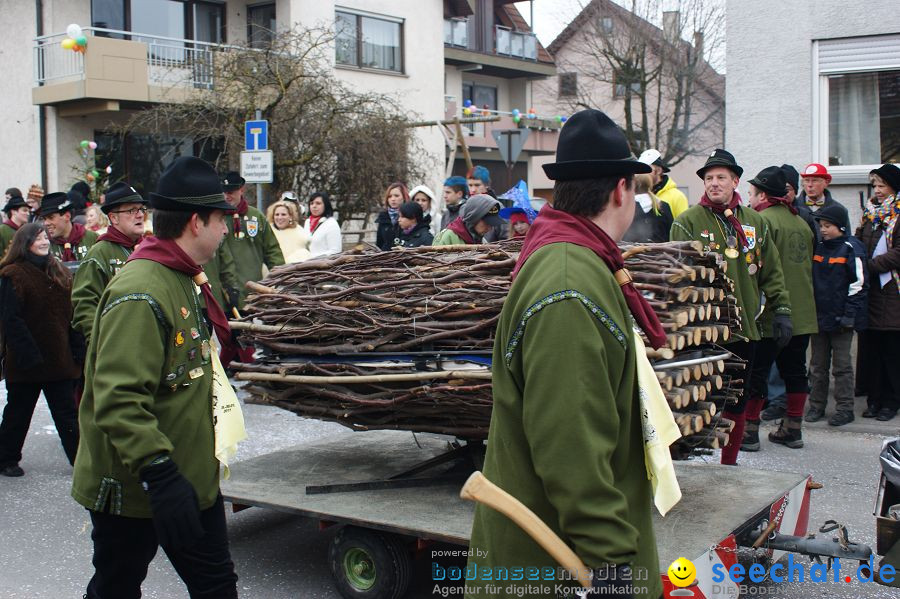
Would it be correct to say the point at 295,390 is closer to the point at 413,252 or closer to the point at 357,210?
the point at 413,252

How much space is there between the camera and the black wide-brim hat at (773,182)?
796cm

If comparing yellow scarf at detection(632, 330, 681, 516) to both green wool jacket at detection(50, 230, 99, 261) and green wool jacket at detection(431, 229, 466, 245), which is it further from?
green wool jacket at detection(50, 230, 99, 261)

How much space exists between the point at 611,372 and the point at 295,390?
3337mm

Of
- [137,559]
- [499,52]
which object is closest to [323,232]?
[137,559]

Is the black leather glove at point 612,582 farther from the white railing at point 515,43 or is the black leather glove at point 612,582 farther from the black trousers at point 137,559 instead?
the white railing at point 515,43

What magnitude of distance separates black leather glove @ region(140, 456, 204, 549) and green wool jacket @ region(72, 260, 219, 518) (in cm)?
5

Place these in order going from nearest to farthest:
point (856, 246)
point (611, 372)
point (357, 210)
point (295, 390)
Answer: point (611, 372) → point (295, 390) → point (856, 246) → point (357, 210)

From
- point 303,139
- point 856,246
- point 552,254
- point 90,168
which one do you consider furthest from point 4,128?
point 552,254

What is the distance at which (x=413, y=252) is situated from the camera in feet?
18.4

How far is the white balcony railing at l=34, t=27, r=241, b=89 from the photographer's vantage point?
72.1ft

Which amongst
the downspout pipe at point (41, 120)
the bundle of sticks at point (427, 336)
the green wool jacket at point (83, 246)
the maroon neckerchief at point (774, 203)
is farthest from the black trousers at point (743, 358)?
the downspout pipe at point (41, 120)

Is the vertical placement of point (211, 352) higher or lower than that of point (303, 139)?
lower

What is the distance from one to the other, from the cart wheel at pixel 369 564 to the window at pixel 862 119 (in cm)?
820

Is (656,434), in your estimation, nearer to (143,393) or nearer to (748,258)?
(143,393)
